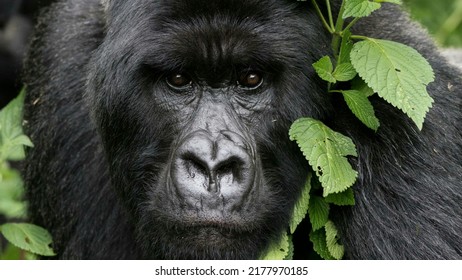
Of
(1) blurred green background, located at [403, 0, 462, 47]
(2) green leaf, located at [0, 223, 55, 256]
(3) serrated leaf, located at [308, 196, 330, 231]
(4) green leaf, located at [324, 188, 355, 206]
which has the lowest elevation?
(1) blurred green background, located at [403, 0, 462, 47]

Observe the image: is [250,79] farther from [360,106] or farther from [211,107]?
[360,106]

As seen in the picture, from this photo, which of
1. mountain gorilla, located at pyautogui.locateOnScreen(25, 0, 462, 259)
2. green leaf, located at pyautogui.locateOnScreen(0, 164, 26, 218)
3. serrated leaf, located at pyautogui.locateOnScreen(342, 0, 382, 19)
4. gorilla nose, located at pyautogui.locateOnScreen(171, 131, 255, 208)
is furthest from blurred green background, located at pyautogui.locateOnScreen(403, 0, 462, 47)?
gorilla nose, located at pyautogui.locateOnScreen(171, 131, 255, 208)

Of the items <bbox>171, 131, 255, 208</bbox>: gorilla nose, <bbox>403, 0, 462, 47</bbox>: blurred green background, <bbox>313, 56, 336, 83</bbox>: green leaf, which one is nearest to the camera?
<bbox>171, 131, 255, 208</bbox>: gorilla nose

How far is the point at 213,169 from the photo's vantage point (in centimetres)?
432

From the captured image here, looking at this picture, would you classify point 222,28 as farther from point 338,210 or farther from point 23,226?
point 23,226

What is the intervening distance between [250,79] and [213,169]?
2.04 ft

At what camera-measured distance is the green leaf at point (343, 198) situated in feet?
15.6

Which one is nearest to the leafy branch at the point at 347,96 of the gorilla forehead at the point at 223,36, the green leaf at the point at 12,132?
the gorilla forehead at the point at 223,36

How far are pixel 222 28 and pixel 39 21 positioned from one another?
223 centimetres

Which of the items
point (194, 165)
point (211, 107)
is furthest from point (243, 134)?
point (194, 165)

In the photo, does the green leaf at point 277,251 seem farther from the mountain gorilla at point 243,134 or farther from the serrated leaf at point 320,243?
the serrated leaf at point 320,243

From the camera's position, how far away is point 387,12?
532 cm

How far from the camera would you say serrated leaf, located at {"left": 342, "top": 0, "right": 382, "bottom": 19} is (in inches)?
175

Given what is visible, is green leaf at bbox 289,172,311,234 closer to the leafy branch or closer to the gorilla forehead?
the leafy branch
